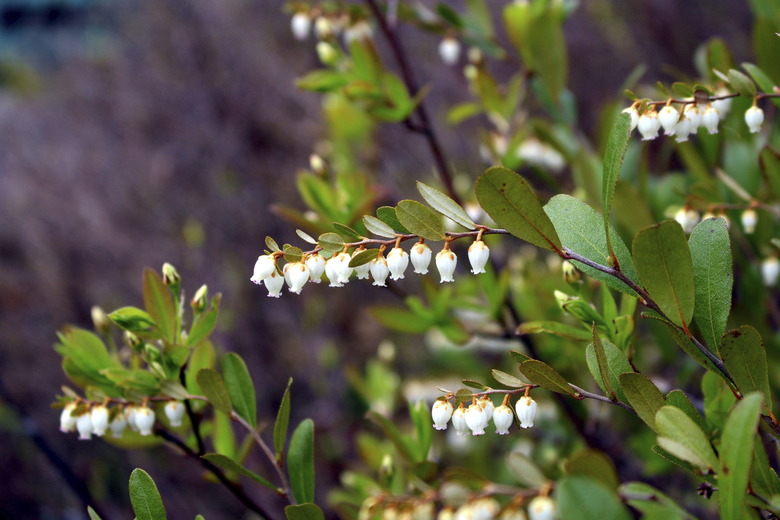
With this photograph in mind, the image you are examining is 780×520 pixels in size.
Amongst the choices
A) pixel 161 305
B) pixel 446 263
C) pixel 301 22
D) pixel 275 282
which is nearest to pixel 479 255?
pixel 446 263

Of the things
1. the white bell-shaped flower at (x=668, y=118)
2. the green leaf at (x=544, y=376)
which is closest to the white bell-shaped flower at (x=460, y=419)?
the green leaf at (x=544, y=376)

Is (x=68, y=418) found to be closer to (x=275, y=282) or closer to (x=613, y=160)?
(x=275, y=282)

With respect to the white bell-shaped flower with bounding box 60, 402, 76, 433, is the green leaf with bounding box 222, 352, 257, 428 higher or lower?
higher

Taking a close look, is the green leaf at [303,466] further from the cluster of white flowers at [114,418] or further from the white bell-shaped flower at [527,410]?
the white bell-shaped flower at [527,410]

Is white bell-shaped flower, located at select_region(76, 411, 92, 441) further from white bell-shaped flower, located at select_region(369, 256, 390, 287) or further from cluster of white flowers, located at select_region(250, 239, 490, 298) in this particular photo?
white bell-shaped flower, located at select_region(369, 256, 390, 287)

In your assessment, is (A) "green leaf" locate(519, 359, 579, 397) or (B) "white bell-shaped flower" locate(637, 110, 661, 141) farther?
(B) "white bell-shaped flower" locate(637, 110, 661, 141)

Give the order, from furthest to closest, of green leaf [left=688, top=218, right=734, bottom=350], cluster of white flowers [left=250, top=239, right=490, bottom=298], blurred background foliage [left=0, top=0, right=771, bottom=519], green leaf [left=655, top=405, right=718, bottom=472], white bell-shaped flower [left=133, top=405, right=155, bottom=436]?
blurred background foliage [left=0, top=0, right=771, bottom=519], white bell-shaped flower [left=133, top=405, right=155, bottom=436], cluster of white flowers [left=250, top=239, right=490, bottom=298], green leaf [left=688, top=218, right=734, bottom=350], green leaf [left=655, top=405, right=718, bottom=472]

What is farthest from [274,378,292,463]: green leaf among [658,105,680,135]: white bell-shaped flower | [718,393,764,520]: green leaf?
[658,105,680,135]: white bell-shaped flower
